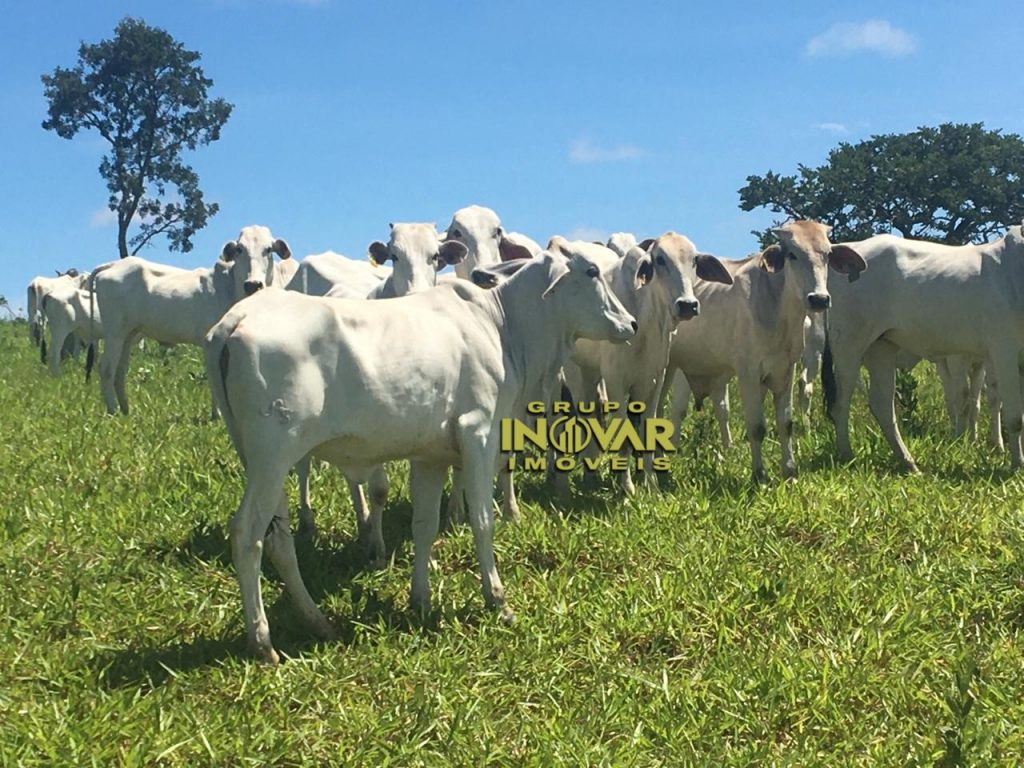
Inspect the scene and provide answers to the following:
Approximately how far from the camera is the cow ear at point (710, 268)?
741 cm

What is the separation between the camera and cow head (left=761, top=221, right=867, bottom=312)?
7.74 meters

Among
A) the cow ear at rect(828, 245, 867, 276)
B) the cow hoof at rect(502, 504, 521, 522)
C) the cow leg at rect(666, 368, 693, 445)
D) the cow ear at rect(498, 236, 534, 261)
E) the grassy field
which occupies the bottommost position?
the grassy field

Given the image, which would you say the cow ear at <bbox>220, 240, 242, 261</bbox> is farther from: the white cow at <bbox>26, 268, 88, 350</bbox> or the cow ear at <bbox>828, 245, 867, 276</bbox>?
the white cow at <bbox>26, 268, 88, 350</bbox>

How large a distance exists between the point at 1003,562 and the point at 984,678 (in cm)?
135

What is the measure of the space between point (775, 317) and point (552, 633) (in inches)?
147

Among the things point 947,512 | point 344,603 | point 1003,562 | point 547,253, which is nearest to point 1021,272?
point 947,512

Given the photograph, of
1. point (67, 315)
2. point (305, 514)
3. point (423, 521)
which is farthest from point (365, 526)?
point (67, 315)

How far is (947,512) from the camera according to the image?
22.2ft

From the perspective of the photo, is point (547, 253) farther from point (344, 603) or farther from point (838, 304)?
point (838, 304)

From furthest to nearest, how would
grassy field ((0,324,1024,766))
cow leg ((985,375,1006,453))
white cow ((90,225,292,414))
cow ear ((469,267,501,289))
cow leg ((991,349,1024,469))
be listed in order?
white cow ((90,225,292,414)) < cow leg ((985,375,1006,453)) < cow leg ((991,349,1024,469)) < cow ear ((469,267,501,289)) < grassy field ((0,324,1024,766))

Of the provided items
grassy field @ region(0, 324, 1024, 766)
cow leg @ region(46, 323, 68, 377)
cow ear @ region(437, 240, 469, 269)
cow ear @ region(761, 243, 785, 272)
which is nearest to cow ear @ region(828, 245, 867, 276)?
cow ear @ region(761, 243, 785, 272)

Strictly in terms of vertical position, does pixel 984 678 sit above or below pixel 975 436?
below

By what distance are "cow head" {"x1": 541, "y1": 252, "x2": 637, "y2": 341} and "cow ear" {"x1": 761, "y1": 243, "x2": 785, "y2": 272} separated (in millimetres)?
2330

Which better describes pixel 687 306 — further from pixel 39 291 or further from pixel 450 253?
pixel 39 291
